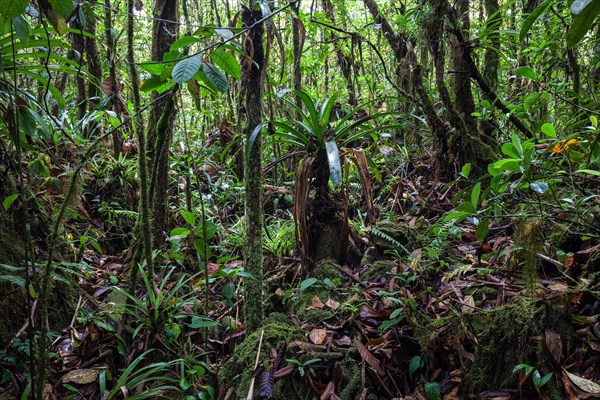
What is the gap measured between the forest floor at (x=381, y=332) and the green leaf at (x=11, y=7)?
53.1 inches

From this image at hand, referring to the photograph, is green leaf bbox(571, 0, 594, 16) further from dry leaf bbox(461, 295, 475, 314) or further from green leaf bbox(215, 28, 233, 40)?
dry leaf bbox(461, 295, 475, 314)

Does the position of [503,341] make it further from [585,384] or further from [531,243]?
[531,243]

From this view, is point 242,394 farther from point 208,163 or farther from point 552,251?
point 208,163

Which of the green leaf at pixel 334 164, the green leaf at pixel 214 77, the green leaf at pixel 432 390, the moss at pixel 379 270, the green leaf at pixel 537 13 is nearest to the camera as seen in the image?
the green leaf at pixel 537 13

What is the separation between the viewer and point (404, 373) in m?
1.83

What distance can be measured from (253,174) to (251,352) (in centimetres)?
87

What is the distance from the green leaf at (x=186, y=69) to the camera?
1203mm

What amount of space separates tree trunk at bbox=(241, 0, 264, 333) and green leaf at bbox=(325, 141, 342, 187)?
41cm

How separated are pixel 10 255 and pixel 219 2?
7.94 meters

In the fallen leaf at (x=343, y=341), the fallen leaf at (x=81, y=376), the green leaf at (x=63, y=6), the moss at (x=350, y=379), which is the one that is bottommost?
the fallen leaf at (x=81, y=376)

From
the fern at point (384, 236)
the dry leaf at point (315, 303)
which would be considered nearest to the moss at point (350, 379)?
the dry leaf at point (315, 303)

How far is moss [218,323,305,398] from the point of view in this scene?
1906mm

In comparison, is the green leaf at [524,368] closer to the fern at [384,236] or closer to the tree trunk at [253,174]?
the fern at [384,236]

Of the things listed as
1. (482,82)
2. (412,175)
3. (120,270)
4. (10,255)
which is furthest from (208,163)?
(482,82)
